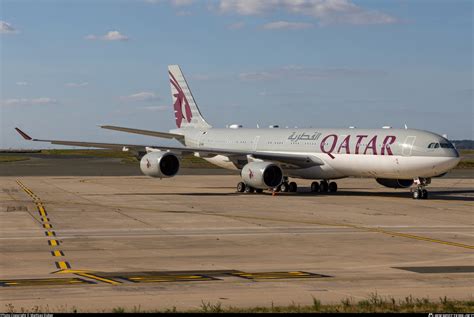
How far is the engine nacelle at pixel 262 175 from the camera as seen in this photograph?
44.5 m

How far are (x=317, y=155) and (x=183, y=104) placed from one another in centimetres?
1632

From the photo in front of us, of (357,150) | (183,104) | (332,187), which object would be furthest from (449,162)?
(183,104)

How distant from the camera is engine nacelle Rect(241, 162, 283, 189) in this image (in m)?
44.5

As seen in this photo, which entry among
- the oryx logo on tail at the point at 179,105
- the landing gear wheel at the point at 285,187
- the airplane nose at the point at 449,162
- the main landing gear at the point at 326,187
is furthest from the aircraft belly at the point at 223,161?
the airplane nose at the point at 449,162

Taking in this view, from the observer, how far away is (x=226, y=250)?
22.3 meters

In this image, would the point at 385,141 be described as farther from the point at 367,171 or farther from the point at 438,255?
the point at 438,255

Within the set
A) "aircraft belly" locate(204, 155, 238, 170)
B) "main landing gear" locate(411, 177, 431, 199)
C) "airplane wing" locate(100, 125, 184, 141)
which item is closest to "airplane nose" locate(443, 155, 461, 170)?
"main landing gear" locate(411, 177, 431, 199)

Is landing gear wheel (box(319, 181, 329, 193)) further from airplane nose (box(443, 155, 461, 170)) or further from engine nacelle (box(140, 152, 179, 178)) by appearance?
airplane nose (box(443, 155, 461, 170))

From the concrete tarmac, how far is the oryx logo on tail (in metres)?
17.9

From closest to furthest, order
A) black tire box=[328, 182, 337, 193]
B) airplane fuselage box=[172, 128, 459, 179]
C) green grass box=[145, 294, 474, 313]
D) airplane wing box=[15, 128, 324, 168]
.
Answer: green grass box=[145, 294, 474, 313] → airplane fuselage box=[172, 128, 459, 179] → airplane wing box=[15, 128, 324, 168] → black tire box=[328, 182, 337, 193]

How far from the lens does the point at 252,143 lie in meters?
53.0

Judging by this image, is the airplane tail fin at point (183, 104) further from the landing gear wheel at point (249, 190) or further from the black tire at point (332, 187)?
the black tire at point (332, 187)

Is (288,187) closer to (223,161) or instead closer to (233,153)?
(233,153)

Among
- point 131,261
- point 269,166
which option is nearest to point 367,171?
point 269,166
